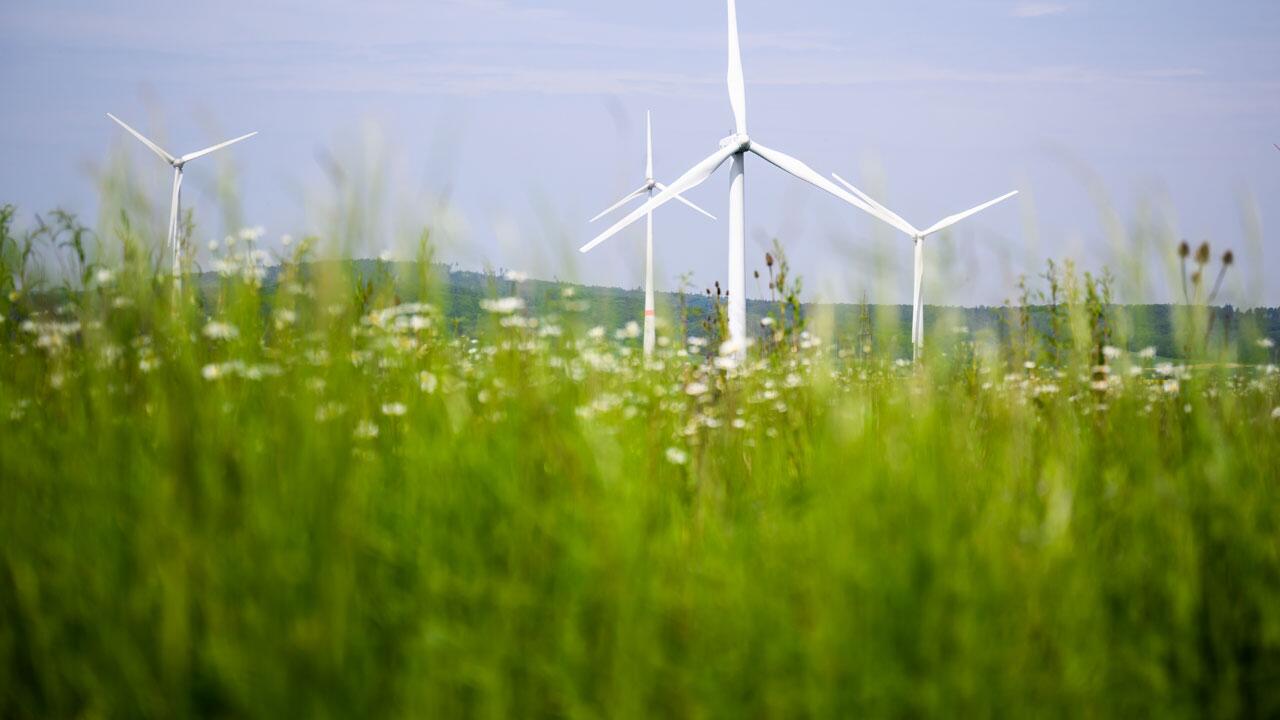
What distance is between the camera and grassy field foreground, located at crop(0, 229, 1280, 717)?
2578 mm

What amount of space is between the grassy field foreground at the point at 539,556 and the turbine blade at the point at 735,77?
627 inches

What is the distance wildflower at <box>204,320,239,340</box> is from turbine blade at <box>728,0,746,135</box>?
16.4 m

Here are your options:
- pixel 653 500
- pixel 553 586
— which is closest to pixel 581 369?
pixel 653 500

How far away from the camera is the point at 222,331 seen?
3986 mm

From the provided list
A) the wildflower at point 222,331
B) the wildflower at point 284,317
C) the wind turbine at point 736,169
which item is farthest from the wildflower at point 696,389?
the wind turbine at point 736,169

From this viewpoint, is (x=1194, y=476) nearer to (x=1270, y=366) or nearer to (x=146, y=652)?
(x=1270, y=366)

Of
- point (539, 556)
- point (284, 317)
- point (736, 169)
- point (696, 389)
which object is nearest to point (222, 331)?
point (284, 317)

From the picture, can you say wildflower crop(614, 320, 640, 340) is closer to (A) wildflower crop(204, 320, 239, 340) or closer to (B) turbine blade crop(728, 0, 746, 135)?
(A) wildflower crop(204, 320, 239, 340)

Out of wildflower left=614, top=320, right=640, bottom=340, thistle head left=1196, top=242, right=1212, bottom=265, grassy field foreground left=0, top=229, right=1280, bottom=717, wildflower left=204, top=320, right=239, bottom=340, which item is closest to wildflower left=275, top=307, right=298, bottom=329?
grassy field foreground left=0, top=229, right=1280, bottom=717

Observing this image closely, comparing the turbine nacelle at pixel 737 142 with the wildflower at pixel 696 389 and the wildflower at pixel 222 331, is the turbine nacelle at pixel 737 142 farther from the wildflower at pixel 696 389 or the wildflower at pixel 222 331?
the wildflower at pixel 222 331

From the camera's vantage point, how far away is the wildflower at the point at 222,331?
3.99 metres

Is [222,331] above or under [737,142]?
under

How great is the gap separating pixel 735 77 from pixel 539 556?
58.5 feet

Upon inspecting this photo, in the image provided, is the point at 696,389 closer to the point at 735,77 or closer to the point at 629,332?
the point at 629,332
